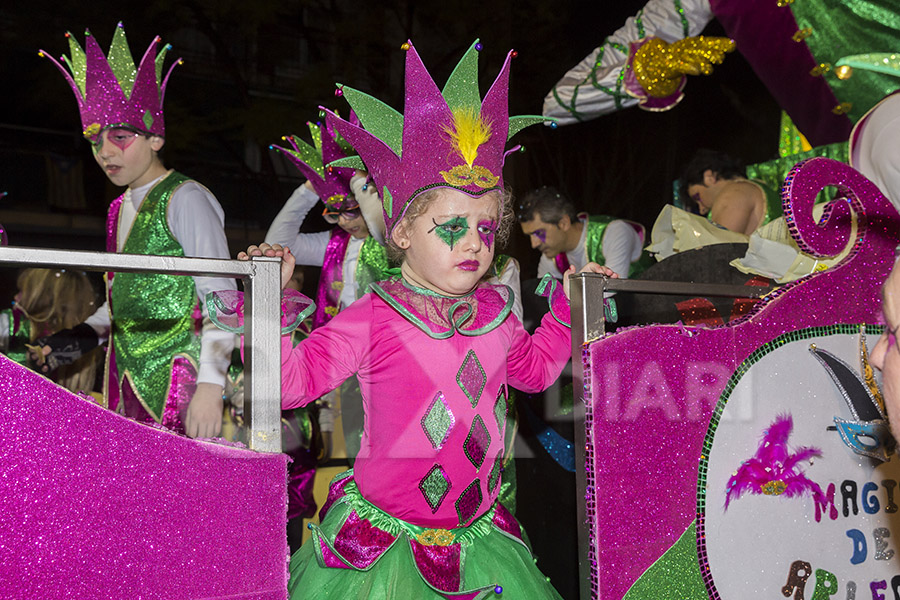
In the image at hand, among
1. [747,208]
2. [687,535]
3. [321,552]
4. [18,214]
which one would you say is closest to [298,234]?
[18,214]

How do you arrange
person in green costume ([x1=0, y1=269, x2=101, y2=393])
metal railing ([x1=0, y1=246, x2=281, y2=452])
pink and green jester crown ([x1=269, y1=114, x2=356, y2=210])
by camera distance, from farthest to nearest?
pink and green jester crown ([x1=269, y1=114, x2=356, y2=210]) → person in green costume ([x1=0, y1=269, x2=101, y2=393]) → metal railing ([x1=0, y1=246, x2=281, y2=452])

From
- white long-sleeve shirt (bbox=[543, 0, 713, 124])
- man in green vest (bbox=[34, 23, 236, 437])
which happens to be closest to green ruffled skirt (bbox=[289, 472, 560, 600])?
man in green vest (bbox=[34, 23, 236, 437])

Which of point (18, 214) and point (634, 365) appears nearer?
point (634, 365)

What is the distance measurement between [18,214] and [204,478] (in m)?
2.45

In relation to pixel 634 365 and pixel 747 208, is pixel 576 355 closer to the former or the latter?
pixel 634 365

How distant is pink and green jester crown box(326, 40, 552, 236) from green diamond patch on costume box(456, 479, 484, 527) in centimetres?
47

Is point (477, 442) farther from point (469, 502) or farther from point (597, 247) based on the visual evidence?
point (597, 247)

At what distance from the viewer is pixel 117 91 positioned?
219 cm

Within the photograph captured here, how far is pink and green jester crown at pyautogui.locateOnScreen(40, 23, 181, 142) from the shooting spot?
216 centimetres

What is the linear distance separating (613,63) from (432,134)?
2.26 meters

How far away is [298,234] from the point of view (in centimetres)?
307

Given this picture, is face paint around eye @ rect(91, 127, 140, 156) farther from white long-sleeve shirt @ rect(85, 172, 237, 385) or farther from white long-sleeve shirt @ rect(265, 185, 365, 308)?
white long-sleeve shirt @ rect(265, 185, 365, 308)

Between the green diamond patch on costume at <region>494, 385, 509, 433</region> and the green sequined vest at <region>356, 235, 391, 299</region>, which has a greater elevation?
the green sequined vest at <region>356, 235, 391, 299</region>

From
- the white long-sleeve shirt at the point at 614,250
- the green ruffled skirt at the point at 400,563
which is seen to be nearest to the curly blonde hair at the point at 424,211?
the green ruffled skirt at the point at 400,563
